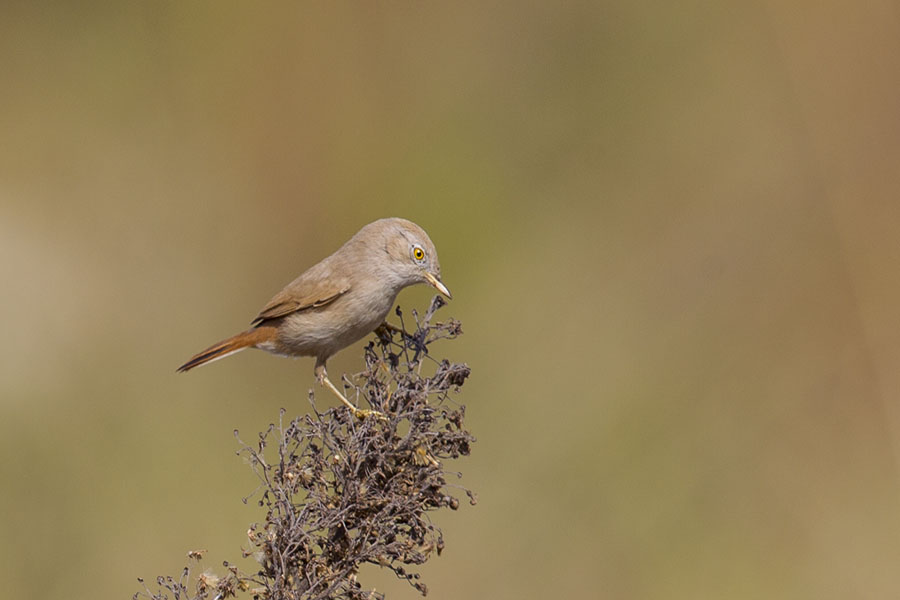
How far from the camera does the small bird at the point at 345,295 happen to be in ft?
12.5

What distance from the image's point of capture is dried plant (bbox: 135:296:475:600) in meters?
2.55

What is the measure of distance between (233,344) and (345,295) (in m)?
0.52

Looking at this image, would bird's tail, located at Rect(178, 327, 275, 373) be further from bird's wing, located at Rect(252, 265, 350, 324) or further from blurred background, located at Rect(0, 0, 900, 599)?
blurred background, located at Rect(0, 0, 900, 599)

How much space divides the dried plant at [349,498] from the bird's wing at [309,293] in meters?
1.05

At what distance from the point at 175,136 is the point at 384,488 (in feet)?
16.2

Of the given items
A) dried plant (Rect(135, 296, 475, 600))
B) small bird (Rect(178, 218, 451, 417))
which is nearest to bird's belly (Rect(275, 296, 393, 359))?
small bird (Rect(178, 218, 451, 417))

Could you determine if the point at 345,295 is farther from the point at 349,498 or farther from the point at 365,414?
the point at 349,498

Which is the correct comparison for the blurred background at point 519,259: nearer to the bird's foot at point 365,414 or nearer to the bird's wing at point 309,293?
the bird's wing at point 309,293

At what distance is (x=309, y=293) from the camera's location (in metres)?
3.93

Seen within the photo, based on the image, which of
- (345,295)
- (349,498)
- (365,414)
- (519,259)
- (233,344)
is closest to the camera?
(349,498)

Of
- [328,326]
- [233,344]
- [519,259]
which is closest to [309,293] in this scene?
[328,326]

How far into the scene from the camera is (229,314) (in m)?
6.66

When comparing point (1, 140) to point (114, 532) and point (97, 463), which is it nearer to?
point (97, 463)

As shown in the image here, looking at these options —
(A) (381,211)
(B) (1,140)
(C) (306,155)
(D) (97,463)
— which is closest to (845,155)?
(A) (381,211)
